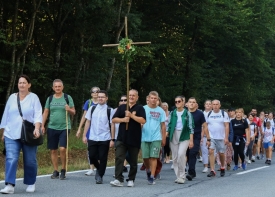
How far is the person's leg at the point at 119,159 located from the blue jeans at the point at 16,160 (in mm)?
1934

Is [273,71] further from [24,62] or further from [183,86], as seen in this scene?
[24,62]

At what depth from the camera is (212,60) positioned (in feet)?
143

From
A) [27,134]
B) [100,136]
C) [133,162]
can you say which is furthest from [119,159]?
[27,134]

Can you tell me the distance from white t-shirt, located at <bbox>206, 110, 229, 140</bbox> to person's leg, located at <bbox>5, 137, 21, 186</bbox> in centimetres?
706

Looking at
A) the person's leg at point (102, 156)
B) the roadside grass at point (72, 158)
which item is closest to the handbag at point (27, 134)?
the person's leg at point (102, 156)

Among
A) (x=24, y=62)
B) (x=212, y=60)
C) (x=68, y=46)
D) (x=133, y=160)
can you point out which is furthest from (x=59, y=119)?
(x=212, y=60)

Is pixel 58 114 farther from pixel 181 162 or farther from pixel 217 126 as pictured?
pixel 217 126

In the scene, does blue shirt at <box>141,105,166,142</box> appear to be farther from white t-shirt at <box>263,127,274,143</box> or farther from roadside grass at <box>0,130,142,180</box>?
white t-shirt at <box>263,127,274,143</box>

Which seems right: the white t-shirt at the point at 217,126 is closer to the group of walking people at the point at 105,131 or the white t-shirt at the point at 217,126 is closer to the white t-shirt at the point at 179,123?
the group of walking people at the point at 105,131

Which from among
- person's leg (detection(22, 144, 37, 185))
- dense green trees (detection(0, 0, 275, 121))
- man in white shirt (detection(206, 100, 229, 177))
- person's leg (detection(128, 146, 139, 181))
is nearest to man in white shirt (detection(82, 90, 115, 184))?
person's leg (detection(128, 146, 139, 181))

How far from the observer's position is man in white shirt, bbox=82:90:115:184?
12.5 m

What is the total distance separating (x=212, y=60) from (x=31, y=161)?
33.8 m

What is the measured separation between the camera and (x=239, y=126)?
18938 millimetres

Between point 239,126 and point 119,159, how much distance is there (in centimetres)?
754
